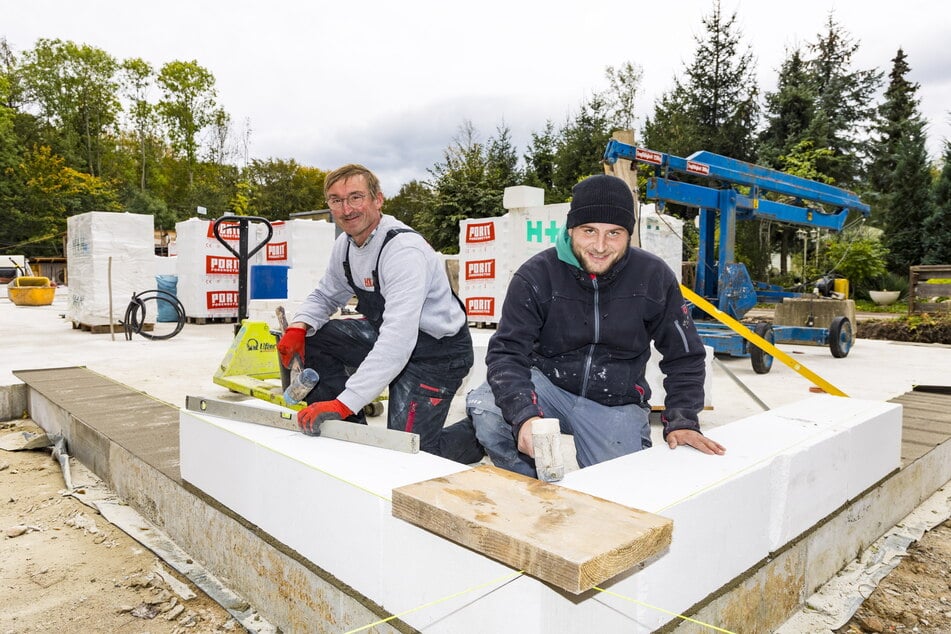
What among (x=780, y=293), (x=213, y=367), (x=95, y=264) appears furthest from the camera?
(x=95, y=264)

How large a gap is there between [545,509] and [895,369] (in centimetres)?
726

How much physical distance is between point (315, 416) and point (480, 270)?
30.4 feet

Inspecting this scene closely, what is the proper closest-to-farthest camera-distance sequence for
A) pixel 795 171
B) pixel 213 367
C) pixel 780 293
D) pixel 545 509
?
pixel 545 509, pixel 213 367, pixel 780 293, pixel 795 171

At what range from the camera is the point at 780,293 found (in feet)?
26.0

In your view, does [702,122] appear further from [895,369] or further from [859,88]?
[895,369]

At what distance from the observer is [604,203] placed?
218cm

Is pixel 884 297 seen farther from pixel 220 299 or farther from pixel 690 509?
pixel 690 509

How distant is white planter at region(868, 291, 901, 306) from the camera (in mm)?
18098

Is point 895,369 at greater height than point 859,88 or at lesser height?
lesser

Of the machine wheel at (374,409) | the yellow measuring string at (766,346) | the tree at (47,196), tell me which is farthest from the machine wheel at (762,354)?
the tree at (47,196)

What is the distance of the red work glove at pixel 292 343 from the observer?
118 inches

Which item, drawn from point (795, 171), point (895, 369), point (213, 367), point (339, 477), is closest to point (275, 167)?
point (795, 171)

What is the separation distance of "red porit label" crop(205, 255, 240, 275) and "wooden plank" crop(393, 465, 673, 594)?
1165 cm

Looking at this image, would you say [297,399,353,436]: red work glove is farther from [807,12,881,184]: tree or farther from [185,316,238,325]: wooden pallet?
[807,12,881,184]: tree
